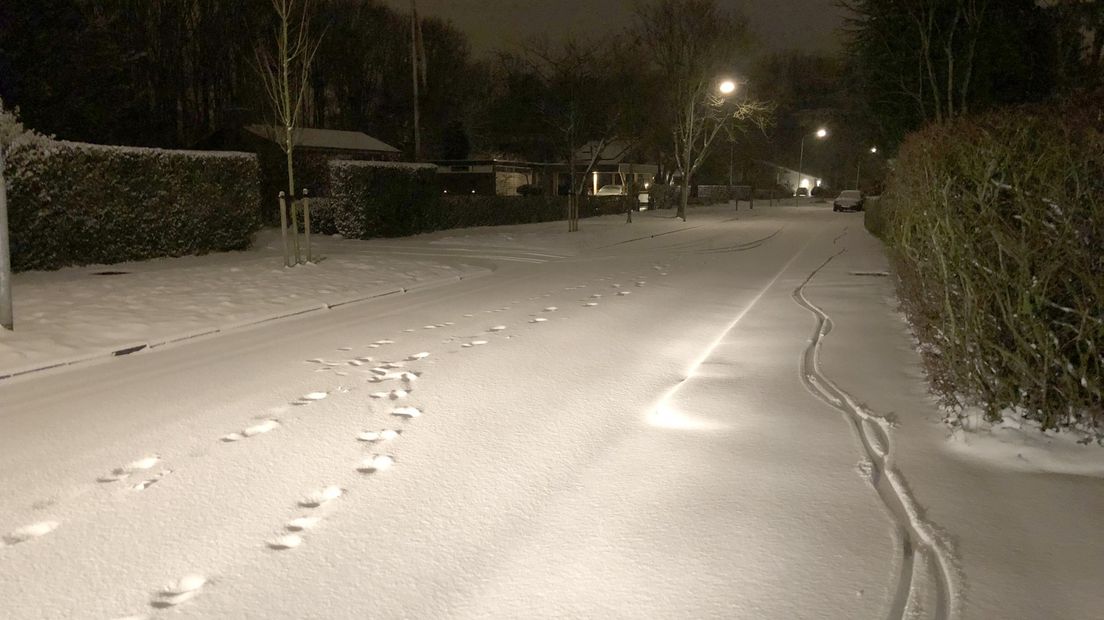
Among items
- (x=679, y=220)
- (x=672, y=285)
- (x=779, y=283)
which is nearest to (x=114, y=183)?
(x=672, y=285)

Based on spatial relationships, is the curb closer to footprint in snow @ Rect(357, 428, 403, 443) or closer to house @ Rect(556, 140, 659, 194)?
footprint in snow @ Rect(357, 428, 403, 443)

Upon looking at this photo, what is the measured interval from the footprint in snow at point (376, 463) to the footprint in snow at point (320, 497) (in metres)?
0.31

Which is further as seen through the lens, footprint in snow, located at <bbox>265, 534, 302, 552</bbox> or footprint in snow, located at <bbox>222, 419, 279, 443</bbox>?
footprint in snow, located at <bbox>222, 419, 279, 443</bbox>

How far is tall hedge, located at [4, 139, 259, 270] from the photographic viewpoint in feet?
44.7

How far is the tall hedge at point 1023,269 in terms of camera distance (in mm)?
4375

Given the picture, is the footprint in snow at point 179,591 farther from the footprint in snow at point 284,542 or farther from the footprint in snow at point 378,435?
the footprint in snow at point 378,435

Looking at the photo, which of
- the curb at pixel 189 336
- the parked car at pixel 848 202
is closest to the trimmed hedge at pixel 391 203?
the curb at pixel 189 336

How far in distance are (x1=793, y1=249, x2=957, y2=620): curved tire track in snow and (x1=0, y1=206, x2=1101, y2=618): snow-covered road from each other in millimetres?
17

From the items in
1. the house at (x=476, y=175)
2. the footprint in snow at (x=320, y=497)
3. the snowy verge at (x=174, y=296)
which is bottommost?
the footprint in snow at (x=320, y=497)

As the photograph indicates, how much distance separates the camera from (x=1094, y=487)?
4262 mm

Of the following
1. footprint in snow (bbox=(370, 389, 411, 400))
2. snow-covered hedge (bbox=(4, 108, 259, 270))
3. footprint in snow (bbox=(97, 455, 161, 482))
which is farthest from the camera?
snow-covered hedge (bbox=(4, 108, 259, 270))

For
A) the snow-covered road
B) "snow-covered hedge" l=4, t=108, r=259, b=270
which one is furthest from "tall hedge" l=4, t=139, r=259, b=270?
the snow-covered road

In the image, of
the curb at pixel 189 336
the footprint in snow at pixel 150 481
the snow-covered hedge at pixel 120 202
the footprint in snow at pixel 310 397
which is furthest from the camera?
the snow-covered hedge at pixel 120 202

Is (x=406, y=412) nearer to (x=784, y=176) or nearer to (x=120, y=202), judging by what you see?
(x=120, y=202)
